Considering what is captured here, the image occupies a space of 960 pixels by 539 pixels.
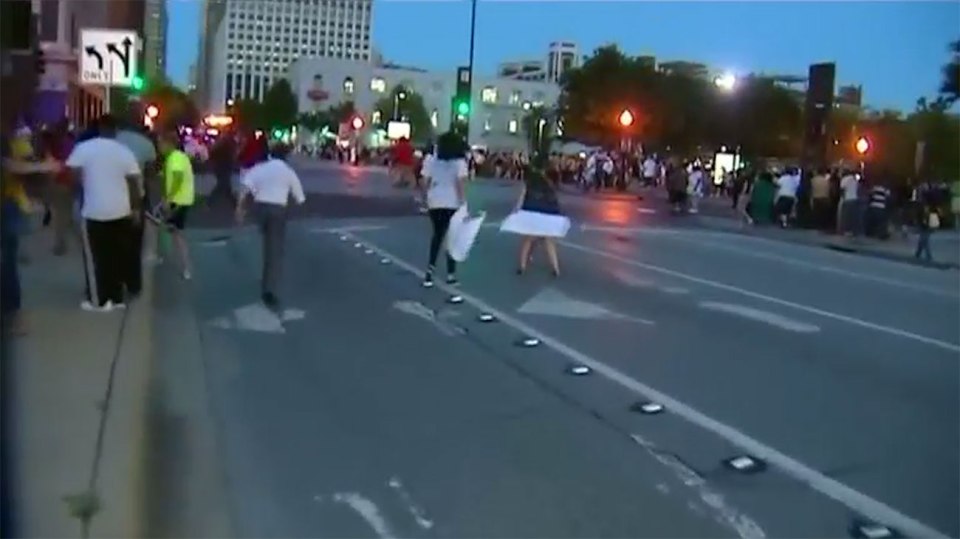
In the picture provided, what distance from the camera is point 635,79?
8525cm

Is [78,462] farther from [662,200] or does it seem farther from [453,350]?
[662,200]

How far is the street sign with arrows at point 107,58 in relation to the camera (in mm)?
17500

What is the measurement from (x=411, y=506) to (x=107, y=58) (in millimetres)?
11415

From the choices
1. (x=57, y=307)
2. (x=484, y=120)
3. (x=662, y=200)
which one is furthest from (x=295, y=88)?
(x=57, y=307)

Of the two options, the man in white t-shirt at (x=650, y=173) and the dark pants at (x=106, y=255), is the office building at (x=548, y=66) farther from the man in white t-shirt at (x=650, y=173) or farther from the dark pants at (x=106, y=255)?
the dark pants at (x=106, y=255)

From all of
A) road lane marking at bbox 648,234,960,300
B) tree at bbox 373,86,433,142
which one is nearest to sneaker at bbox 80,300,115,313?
road lane marking at bbox 648,234,960,300

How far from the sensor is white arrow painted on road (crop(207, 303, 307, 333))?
45.2 ft

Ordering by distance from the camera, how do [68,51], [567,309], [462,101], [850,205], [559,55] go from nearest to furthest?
1. [567,309]
2. [68,51]
3. [850,205]
4. [462,101]
5. [559,55]

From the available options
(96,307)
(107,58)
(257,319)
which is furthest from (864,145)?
(96,307)

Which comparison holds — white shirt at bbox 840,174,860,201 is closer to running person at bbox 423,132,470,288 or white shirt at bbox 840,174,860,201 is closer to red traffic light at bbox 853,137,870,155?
red traffic light at bbox 853,137,870,155

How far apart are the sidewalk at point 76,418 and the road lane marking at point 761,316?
595 cm

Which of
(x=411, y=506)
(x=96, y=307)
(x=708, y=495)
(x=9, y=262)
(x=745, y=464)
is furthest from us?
(x=96, y=307)

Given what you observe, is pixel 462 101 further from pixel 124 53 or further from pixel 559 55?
pixel 559 55

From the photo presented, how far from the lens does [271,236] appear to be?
15.1 meters
